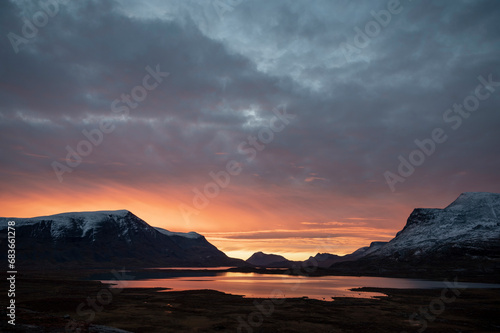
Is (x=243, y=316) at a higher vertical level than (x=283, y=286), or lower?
higher

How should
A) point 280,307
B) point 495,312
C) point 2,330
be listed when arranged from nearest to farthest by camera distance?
point 2,330 → point 495,312 → point 280,307

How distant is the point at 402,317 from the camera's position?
51.9m

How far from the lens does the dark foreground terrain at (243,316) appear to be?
4084 centimetres

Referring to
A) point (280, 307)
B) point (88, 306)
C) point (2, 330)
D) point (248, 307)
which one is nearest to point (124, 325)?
point (2, 330)

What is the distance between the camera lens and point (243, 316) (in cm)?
5072

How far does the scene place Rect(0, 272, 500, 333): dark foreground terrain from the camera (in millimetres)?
40844

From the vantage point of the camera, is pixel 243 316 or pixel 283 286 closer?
pixel 243 316

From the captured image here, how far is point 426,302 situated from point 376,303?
40.3 ft

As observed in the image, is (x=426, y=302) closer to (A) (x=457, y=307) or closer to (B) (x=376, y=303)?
(A) (x=457, y=307)

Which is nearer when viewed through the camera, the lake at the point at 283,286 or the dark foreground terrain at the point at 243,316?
the dark foreground terrain at the point at 243,316

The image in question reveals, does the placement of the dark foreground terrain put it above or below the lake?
above

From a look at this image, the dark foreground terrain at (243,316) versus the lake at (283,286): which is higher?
the dark foreground terrain at (243,316)

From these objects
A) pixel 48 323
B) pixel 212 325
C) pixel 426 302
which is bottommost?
pixel 426 302

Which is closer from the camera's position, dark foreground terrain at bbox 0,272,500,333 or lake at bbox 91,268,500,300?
dark foreground terrain at bbox 0,272,500,333
